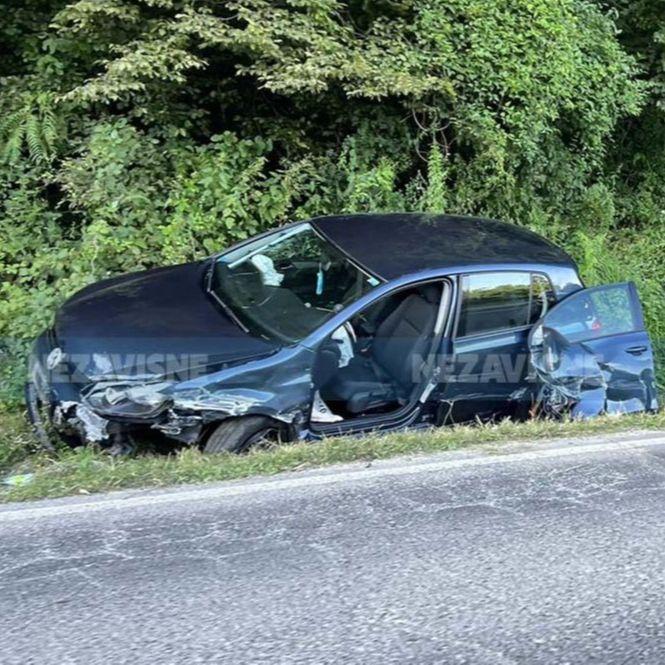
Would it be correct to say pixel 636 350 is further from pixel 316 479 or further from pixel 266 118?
pixel 266 118

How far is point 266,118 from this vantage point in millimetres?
7691

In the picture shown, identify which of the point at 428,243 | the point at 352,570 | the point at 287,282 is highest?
the point at 428,243

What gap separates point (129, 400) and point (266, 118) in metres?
4.78

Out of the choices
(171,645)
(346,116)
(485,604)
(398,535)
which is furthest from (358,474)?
(346,116)

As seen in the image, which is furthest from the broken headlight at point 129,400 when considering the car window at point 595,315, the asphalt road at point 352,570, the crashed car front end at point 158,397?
the car window at point 595,315

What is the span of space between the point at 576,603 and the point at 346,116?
604 centimetres

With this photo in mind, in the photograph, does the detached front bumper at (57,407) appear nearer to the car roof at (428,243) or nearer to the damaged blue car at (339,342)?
the damaged blue car at (339,342)

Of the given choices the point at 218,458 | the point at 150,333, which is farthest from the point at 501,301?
the point at 150,333

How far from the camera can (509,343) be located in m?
4.71

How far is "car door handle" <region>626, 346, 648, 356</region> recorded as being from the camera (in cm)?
479

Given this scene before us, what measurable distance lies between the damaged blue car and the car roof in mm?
18

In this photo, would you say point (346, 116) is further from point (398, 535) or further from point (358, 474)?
point (398, 535)

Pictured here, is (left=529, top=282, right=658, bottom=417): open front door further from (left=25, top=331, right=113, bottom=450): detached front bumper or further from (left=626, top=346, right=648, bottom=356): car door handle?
(left=25, top=331, right=113, bottom=450): detached front bumper

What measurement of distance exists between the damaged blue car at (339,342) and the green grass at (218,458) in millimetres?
171
